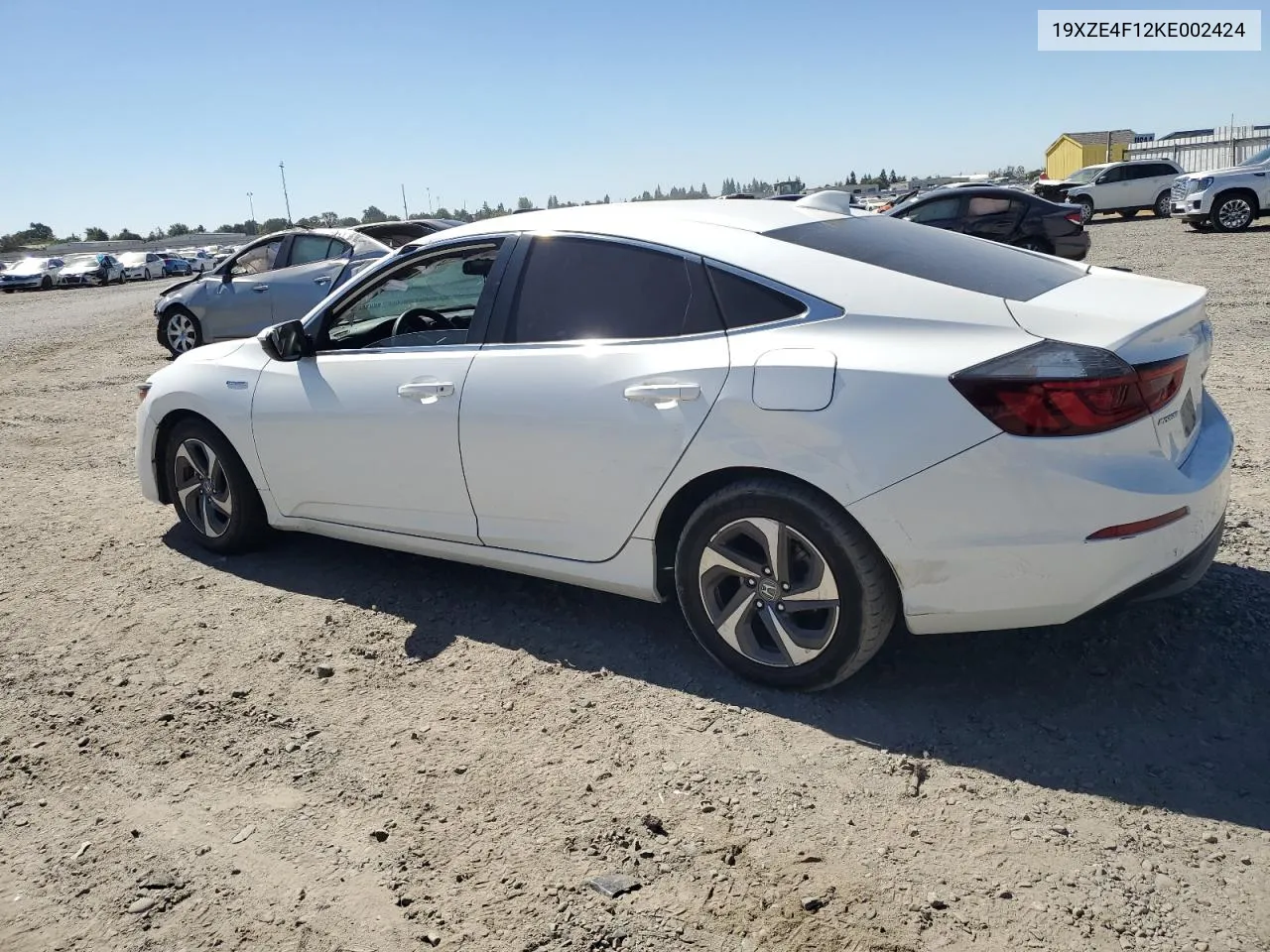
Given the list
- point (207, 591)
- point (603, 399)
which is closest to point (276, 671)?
point (207, 591)

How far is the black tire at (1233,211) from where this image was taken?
69.3 ft

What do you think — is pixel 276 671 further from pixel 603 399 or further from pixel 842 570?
pixel 842 570

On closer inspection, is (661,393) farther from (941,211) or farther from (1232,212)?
(1232,212)

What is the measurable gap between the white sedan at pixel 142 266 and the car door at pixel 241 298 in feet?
130

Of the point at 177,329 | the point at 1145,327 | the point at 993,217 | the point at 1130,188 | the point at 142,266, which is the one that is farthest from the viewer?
the point at 142,266

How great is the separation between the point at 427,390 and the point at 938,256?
6.48ft

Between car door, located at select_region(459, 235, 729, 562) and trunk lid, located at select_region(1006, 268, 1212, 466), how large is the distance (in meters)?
1.02

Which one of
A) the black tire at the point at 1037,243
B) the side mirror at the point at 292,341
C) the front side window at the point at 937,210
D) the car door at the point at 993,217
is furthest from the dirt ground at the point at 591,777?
the front side window at the point at 937,210

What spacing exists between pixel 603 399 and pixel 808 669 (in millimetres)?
1136

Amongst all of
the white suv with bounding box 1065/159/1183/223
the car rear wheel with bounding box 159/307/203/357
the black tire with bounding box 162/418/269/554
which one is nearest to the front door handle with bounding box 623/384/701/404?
the black tire with bounding box 162/418/269/554

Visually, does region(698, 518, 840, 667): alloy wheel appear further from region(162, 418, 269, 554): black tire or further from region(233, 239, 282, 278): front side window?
region(233, 239, 282, 278): front side window

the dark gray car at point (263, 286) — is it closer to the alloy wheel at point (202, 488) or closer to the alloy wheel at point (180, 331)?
the alloy wheel at point (180, 331)

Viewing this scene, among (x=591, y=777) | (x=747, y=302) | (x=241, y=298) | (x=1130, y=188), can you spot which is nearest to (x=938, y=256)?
(x=747, y=302)

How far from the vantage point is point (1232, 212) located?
69.9ft
